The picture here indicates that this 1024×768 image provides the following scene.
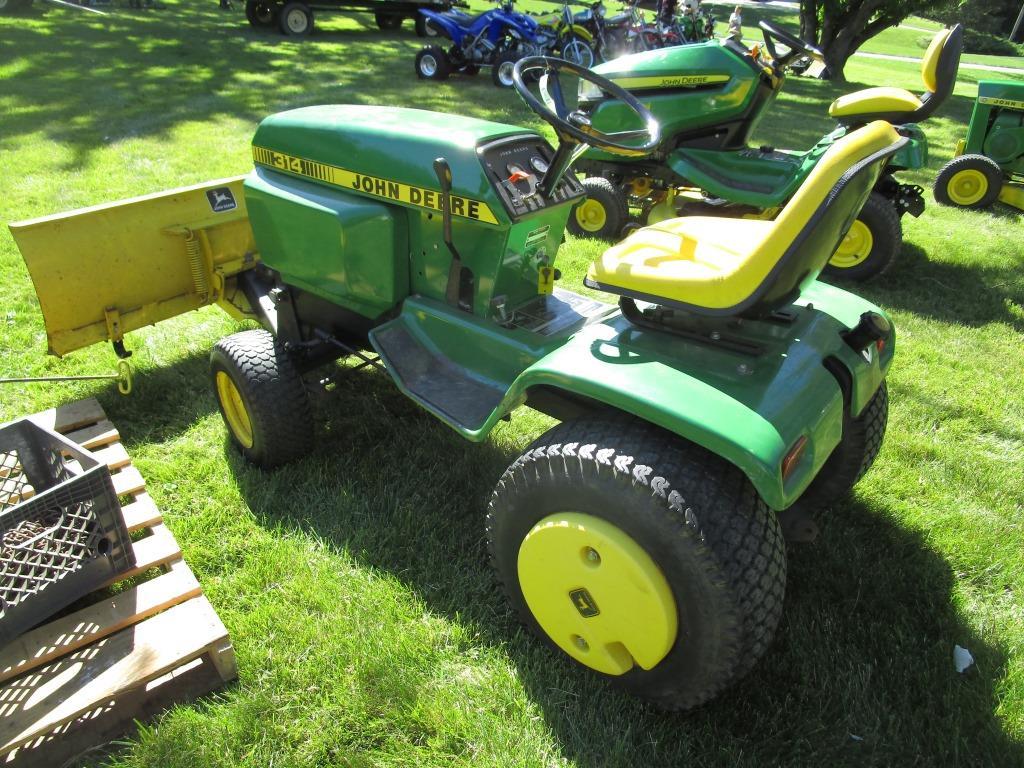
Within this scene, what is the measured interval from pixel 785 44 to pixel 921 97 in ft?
3.06

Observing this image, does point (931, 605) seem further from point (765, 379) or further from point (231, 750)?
point (231, 750)

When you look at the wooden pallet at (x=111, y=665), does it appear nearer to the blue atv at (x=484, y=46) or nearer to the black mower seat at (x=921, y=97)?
the black mower seat at (x=921, y=97)

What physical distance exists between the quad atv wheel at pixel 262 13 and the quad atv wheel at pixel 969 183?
12.1m

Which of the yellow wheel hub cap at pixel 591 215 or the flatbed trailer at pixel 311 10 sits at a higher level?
the flatbed trailer at pixel 311 10

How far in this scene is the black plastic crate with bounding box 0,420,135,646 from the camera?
6.34 ft

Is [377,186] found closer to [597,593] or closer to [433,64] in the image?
[597,593]

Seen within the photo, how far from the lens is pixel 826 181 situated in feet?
5.09

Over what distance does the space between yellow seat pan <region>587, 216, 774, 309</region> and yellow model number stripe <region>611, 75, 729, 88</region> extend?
2.71m

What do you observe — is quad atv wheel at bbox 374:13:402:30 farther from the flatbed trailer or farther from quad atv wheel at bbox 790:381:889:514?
quad atv wheel at bbox 790:381:889:514

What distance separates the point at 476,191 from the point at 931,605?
1.94m

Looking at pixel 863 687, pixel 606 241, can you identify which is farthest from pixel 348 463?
pixel 606 241

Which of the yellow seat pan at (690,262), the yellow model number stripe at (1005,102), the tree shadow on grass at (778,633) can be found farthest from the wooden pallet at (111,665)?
the yellow model number stripe at (1005,102)

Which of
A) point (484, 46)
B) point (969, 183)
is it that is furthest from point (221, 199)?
point (484, 46)

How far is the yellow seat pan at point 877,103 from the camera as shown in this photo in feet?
13.9
